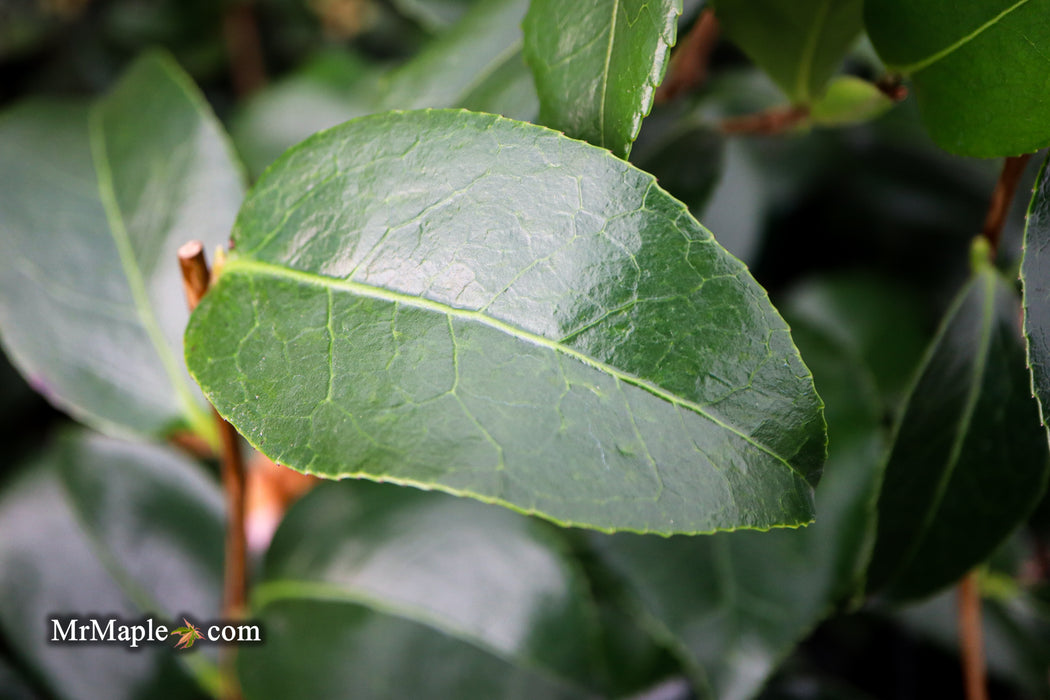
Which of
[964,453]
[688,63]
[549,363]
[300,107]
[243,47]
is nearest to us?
[549,363]

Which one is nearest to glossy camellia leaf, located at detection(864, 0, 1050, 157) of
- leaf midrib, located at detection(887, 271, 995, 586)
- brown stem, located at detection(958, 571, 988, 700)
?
leaf midrib, located at detection(887, 271, 995, 586)

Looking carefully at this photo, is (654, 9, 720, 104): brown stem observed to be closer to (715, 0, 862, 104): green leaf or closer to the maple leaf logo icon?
(715, 0, 862, 104): green leaf

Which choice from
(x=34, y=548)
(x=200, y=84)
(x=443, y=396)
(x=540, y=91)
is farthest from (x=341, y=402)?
(x=200, y=84)

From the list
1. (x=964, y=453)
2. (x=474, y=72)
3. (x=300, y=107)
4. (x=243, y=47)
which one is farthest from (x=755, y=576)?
(x=243, y=47)

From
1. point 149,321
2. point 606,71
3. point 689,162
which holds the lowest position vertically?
point 149,321

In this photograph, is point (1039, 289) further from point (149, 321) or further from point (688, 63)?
point (149, 321)

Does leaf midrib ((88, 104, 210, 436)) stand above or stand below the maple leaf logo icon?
above

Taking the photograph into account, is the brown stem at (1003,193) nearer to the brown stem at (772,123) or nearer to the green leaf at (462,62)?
the brown stem at (772,123)

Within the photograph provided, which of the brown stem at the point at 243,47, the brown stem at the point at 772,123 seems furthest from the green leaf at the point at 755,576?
the brown stem at the point at 243,47
